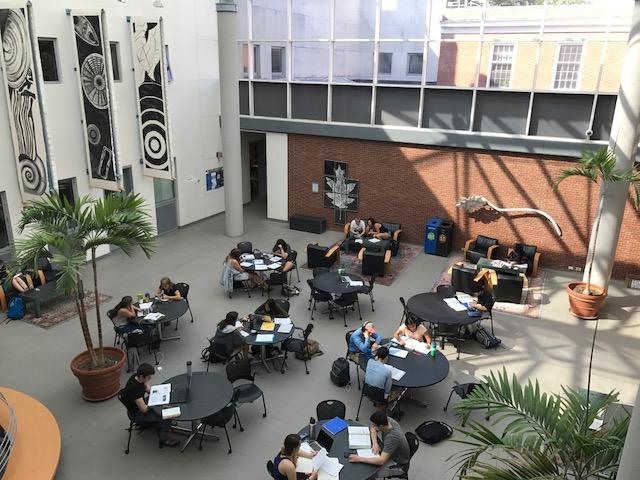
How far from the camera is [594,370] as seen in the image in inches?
385

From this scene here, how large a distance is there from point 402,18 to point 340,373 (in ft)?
34.8

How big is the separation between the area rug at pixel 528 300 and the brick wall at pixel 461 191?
130 centimetres

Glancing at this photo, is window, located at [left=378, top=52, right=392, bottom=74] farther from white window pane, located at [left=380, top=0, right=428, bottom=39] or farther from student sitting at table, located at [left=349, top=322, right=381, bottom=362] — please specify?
student sitting at table, located at [left=349, top=322, right=381, bottom=362]

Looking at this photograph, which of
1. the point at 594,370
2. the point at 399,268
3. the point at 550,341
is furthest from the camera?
the point at 399,268

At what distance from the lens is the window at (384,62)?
50.7 feet

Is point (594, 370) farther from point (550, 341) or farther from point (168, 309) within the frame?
point (168, 309)

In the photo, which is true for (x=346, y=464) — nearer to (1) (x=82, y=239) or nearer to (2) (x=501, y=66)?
(1) (x=82, y=239)

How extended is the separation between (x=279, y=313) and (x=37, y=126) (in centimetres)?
677

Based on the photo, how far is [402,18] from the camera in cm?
1497

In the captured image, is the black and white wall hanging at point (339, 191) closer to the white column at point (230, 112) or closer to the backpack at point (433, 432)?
the white column at point (230, 112)

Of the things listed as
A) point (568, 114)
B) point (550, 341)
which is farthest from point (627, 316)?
point (568, 114)

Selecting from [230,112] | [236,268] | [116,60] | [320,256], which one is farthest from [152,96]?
[320,256]

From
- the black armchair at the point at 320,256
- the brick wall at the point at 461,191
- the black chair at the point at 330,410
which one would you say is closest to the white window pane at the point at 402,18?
the brick wall at the point at 461,191

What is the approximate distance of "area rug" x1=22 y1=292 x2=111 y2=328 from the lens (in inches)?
442
